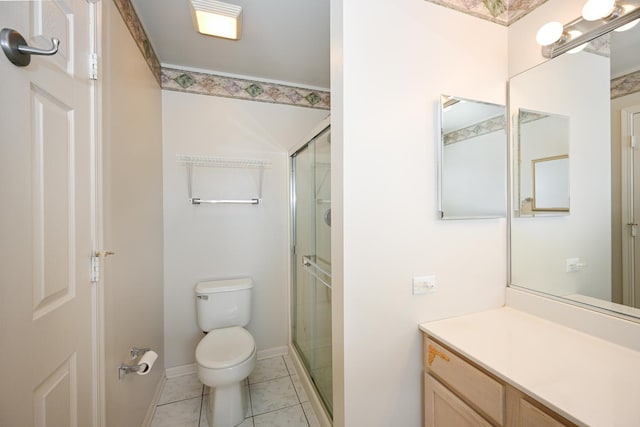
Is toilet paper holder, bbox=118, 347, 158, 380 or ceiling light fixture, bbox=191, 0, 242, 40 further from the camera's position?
ceiling light fixture, bbox=191, 0, 242, 40

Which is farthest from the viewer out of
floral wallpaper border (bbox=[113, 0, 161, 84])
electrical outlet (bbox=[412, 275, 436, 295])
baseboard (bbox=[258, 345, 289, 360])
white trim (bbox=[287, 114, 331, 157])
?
baseboard (bbox=[258, 345, 289, 360])

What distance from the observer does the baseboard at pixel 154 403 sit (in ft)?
5.31

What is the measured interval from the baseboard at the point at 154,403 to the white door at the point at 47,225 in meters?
0.83

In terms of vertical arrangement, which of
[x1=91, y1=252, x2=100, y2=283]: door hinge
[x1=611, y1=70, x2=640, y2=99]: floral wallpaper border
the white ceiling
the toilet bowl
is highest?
the white ceiling

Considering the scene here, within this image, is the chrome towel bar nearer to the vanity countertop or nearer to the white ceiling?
the white ceiling

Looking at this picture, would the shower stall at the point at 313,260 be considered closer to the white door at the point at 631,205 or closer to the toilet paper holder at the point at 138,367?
the toilet paper holder at the point at 138,367

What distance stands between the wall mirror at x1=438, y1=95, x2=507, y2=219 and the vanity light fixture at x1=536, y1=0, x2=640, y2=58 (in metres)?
0.32

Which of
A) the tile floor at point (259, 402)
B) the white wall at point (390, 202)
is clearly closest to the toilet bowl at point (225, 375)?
the tile floor at point (259, 402)

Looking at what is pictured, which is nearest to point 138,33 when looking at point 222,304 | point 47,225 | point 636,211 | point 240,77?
point 240,77

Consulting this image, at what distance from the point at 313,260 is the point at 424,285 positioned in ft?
2.88

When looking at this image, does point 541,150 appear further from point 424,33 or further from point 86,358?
point 86,358

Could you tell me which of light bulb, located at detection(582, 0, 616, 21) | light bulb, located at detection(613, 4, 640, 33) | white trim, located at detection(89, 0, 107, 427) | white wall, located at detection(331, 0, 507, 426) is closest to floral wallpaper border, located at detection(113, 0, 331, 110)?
white trim, located at detection(89, 0, 107, 427)

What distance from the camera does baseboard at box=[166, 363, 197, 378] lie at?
84.4 inches

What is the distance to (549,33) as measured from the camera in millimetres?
1231
